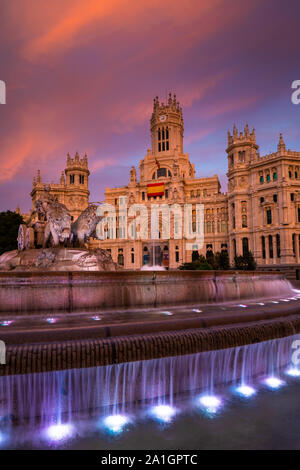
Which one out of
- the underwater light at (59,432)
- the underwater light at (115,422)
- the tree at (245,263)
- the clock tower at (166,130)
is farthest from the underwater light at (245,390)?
the clock tower at (166,130)

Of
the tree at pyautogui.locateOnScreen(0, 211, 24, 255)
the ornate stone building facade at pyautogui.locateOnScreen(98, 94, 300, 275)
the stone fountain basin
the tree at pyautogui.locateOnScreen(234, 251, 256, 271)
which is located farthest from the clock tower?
the stone fountain basin

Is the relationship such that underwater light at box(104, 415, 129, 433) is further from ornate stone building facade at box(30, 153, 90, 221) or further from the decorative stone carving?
ornate stone building facade at box(30, 153, 90, 221)

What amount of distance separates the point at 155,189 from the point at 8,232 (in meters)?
40.0

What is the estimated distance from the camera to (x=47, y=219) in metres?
12.6

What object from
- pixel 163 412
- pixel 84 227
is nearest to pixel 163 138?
pixel 84 227

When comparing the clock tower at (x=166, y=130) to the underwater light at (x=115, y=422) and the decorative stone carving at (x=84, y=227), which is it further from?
the underwater light at (x=115, y=422)

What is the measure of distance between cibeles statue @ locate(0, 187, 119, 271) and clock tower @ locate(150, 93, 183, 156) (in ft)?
241

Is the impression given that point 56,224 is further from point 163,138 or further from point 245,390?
point 163,138

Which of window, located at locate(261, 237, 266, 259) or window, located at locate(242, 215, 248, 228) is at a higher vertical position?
window, located at locate(242, 215, 248, 228)

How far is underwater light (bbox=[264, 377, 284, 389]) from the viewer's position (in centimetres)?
568

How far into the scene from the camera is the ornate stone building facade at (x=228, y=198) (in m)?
56.1

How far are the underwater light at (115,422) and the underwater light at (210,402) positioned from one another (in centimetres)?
131

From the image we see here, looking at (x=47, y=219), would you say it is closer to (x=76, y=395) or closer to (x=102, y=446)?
(x=76, y=395)
